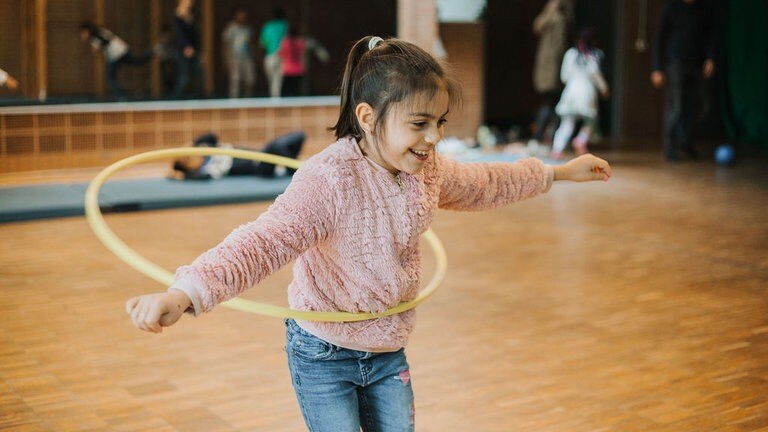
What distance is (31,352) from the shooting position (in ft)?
13.5

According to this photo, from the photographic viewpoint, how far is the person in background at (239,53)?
488 inches

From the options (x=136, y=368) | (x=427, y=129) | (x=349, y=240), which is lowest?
(x=136, y=368)

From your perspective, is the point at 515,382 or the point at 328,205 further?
the point at 515,382

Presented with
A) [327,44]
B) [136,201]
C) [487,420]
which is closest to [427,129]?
[487,420]

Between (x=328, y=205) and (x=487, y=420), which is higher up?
(x=328, y=205)

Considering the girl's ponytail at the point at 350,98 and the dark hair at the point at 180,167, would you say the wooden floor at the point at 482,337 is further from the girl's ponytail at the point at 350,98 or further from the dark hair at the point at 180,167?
the dark hair at the point at 180,167

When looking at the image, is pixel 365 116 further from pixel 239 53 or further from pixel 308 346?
pixel 239 53

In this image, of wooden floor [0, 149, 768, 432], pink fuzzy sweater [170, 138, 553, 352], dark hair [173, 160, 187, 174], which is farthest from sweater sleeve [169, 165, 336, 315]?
dark hair [173, 160, 187, 174]

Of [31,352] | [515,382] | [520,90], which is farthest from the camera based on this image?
[520,90]

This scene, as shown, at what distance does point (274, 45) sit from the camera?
1230cm

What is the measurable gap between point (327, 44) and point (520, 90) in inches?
149

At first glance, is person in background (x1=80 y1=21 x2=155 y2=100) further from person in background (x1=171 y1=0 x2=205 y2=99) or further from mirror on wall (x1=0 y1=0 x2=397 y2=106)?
person in background (x1=171 y1=0 x2=205 y2=99)

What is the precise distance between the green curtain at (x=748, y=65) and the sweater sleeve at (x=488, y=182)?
1088 centimetres

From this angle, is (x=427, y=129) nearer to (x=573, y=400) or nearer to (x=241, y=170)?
(x=573, y=400)
